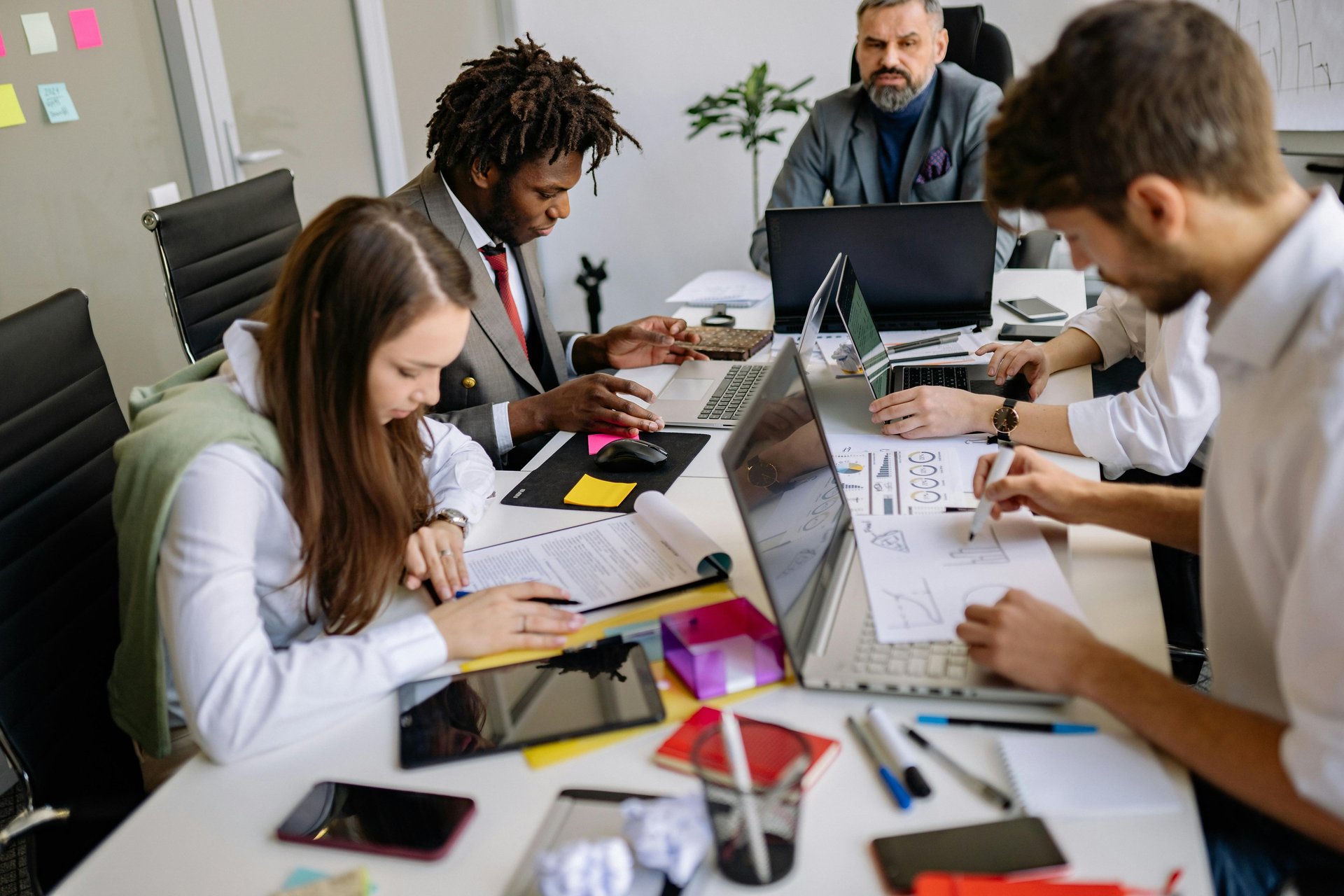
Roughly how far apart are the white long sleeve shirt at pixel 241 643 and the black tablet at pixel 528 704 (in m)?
0.05

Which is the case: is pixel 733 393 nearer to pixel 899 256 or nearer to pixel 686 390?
pixel 686 390

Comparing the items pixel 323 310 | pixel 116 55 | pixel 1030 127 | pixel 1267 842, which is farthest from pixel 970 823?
pixel 116 55

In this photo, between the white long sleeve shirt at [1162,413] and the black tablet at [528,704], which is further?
the white long sleeve shirt at [1162,413]

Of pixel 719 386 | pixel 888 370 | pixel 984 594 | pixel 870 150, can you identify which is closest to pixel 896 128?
pixel 870 150

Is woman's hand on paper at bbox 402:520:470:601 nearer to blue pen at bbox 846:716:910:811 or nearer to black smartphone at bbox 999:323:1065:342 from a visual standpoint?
blue pen at bbox 846:716:910:811

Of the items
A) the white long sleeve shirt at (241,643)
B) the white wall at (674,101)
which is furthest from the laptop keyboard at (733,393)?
the white wall at (674,101)

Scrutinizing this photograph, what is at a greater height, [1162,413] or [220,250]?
[220,250]

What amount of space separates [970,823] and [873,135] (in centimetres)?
232

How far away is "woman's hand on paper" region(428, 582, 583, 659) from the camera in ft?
3.60

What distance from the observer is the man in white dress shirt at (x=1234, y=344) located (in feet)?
2.54

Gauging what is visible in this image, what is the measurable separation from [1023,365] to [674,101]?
2537 millimetres

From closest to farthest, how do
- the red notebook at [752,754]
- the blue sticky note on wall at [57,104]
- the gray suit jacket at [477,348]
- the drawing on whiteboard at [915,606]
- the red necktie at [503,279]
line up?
the red notebook at [752,754] < the drawing on whiteboard at [915,606] < the gray suit jacket at [477,348] < the red necktie at [503,279] < the blue sticky note on wall at [57,104]

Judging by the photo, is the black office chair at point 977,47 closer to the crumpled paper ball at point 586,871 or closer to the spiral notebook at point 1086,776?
the spiral notebook at point 1086,776

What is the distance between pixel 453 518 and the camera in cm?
140
